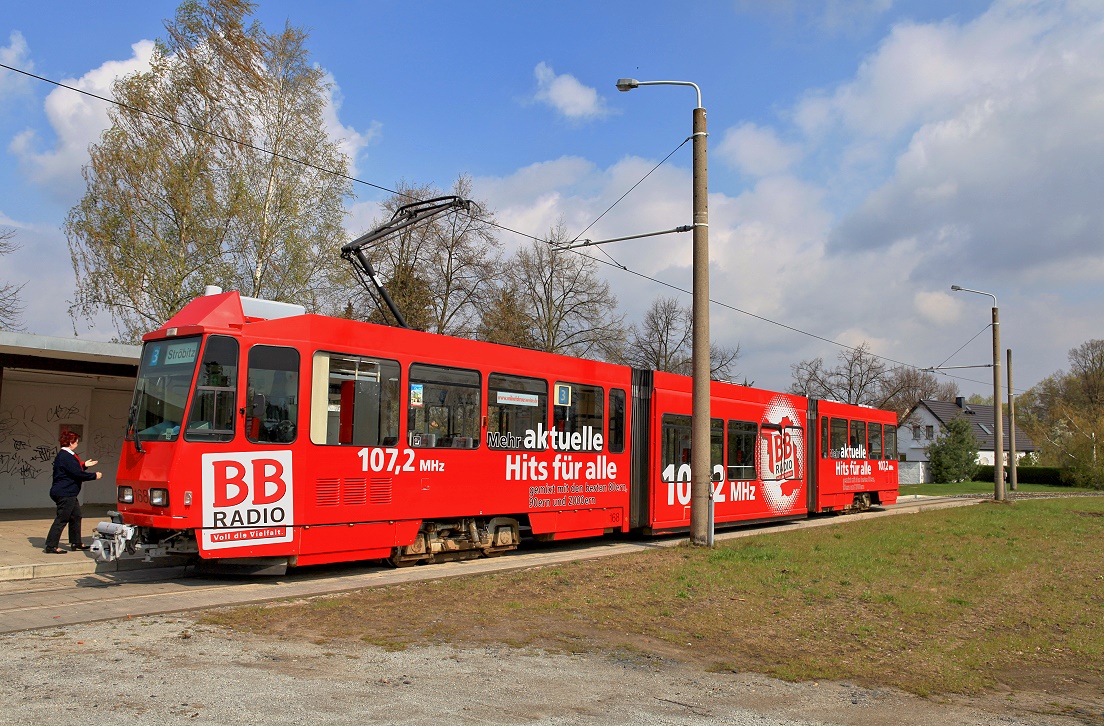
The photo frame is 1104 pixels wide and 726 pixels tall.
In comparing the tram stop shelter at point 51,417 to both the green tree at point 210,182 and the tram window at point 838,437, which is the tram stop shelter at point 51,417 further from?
the tram window at point 838,437

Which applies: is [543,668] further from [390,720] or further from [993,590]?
[993,590]

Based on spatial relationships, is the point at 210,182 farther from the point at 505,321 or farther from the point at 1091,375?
the point at 1091,375

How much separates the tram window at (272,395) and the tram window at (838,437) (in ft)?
55.7

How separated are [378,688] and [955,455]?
5387 cm

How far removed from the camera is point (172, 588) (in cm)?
923

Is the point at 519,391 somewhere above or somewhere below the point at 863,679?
above

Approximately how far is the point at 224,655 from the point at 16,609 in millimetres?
3144

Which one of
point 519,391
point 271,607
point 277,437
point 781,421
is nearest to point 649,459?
point 519,391

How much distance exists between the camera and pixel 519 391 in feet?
41.9

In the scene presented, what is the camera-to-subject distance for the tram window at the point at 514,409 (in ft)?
40.2

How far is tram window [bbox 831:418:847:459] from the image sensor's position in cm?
2291

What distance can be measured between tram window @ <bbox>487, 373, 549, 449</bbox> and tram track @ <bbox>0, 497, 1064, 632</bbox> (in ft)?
5.93

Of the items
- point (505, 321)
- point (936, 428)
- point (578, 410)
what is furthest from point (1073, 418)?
point (578, 410)

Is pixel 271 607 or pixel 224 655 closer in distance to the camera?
pixel 224 655
